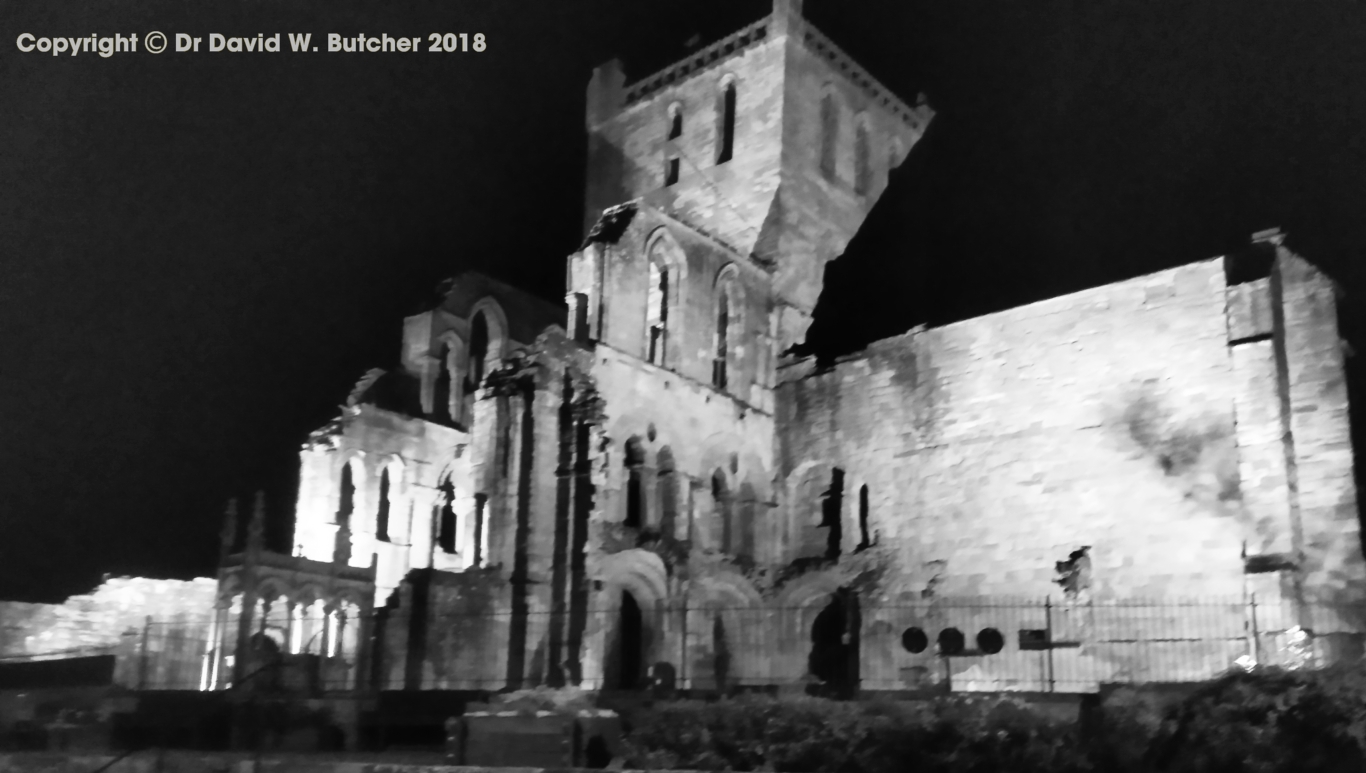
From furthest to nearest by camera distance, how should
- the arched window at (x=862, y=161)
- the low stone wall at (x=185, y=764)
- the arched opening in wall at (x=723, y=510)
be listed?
the arched window at (x=862, y=161), the arched opening in wall at (x=723, y=510), the low stone wall at (x=185, y=764)

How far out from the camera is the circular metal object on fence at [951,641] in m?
23.0

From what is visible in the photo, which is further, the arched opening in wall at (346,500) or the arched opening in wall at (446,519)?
the arched opening in wall at (446,519)

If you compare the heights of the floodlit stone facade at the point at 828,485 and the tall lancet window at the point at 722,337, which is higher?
the tall lancet window at the point at 722,337

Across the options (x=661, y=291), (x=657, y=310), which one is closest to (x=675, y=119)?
(x=661, y=291)

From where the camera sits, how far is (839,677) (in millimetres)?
24141

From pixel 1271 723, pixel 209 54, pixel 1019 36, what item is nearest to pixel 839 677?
pixel 1019 36

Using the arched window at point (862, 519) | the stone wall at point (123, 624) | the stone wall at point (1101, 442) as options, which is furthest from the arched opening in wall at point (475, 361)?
the arched window at point (862, 519)

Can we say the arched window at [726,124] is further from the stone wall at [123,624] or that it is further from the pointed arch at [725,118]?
the stone wall at [123,624]

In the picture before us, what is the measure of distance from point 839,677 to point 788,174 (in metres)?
14.0

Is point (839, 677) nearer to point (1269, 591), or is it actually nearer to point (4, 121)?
point (1269, 591)

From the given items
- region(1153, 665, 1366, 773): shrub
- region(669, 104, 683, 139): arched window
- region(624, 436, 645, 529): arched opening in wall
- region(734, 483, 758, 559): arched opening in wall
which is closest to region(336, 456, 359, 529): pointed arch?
region(624, 436, 645, 529): arched opening in wall

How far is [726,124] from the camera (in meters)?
34.8

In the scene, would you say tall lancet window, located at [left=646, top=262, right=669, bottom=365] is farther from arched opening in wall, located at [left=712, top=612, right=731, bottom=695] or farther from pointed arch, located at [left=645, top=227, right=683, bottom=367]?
arched opening in wall, located at [left=712, top=612, right=731, bottom=695]

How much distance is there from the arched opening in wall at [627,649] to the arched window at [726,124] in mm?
14468
